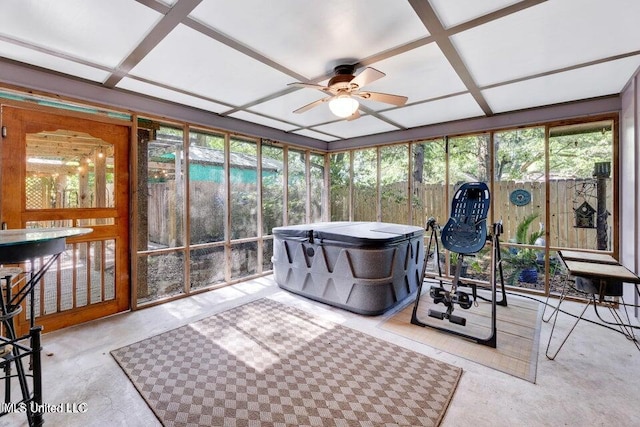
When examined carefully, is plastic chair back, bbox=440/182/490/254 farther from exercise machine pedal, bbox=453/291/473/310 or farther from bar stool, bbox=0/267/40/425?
bar stool, bbox=0/267/40/425

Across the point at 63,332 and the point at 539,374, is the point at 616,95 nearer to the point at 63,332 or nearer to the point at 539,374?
the point at 539,374

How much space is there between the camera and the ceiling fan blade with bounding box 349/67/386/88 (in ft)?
7.70

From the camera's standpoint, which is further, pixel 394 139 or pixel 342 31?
pixel 394 139

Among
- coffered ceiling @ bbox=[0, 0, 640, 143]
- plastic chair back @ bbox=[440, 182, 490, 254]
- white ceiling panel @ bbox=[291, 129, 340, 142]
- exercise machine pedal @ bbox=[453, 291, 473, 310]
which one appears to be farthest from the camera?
white ceiling panel @ bbox=[291, 129, 340, 142]

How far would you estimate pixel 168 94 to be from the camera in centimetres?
352

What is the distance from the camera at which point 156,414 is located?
5.99ft

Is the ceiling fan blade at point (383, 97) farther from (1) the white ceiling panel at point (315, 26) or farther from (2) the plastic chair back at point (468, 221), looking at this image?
(2) the plastic chair back at point (468, 221)

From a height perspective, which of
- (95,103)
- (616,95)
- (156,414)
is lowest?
(156,414)

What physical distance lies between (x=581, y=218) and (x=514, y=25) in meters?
3.21

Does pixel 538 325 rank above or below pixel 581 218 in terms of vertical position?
below

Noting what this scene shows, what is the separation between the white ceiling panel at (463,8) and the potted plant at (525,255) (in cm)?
342

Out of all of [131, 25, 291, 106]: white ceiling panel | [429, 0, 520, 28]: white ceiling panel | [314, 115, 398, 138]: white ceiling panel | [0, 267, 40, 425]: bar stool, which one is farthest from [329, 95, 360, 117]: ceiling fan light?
[0, 267, 40, 425]: bar stool

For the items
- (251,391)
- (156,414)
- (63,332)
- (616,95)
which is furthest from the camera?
(616,95)

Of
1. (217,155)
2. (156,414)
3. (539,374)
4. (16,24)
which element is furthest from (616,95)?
(16,24)
